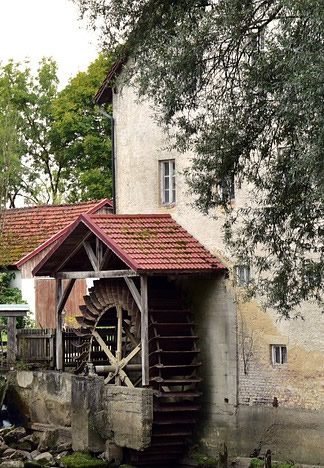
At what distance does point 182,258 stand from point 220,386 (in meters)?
2.47

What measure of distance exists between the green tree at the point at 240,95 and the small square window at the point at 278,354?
344cm

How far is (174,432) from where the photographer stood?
82.1 feet

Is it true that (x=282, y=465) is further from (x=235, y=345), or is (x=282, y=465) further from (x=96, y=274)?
(x=96, y=274)

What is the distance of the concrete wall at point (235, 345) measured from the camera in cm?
2356

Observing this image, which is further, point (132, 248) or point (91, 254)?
point (91, 254)

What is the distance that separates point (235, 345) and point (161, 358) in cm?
140

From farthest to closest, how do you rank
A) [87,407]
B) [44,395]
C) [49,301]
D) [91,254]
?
[49,301]
[44,395]
[91,254]
[87,407]

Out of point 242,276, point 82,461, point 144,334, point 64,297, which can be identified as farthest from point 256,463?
point 64,297

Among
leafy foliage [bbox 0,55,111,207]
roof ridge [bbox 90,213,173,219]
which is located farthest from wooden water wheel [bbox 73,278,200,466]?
leafy foliage [bbox 0,55,111,207]

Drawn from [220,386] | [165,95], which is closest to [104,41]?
[165,95]

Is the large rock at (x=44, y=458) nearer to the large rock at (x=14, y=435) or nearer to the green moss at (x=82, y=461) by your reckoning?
the green moss at (x=82, y=461)

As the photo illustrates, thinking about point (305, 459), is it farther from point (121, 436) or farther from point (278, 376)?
point (121, 436)

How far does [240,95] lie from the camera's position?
65.3 feet

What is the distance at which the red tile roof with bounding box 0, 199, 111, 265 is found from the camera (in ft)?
118
